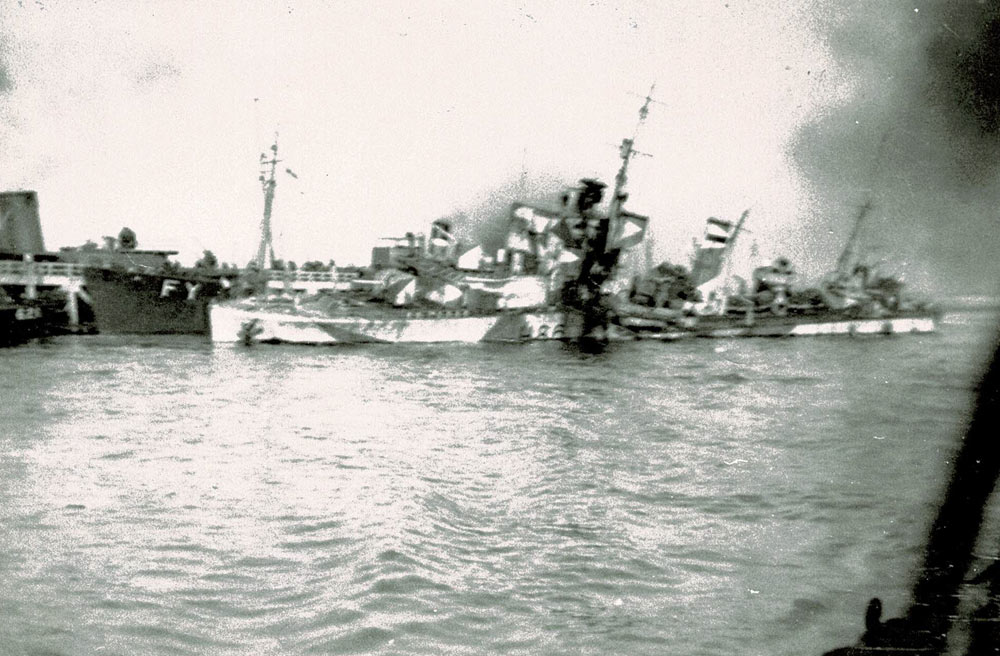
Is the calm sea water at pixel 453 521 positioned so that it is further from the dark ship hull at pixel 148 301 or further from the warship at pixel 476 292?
the dark ship hull at pixel 148 301

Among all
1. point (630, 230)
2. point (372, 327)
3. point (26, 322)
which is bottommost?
point (372, 327)

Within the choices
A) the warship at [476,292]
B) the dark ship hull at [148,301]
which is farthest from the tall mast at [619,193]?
the dark ship hull at [148,301]

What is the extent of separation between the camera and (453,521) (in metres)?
12.3

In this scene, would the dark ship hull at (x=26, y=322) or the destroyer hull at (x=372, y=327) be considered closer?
the dark ship hull at (x=26, y=322)

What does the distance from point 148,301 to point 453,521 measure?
48966 mm

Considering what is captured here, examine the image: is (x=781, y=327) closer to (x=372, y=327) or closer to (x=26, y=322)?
(x=372, y=327)

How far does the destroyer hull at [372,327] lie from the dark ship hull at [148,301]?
28.8 feet

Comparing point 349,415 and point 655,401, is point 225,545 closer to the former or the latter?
point 349,415

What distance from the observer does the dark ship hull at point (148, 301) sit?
54688 millimetres

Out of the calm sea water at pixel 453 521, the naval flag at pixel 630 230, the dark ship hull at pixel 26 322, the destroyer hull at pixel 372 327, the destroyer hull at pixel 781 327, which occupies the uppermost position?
the naval flag at pixel 630 230

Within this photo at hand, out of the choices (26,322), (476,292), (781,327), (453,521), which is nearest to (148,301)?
(26,322)

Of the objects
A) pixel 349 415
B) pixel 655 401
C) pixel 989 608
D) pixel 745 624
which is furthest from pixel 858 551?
pixel 655 401

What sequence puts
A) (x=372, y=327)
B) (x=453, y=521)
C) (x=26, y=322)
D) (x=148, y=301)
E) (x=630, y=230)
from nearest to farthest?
1. (x=453, y=521)
2. (x=26, y=322)
3. (x=372, y=327)
4. (x=148, y=301)
5. (x=630, y=230)

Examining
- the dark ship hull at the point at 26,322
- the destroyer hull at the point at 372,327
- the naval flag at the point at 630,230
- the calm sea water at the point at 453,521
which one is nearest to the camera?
the calm sea water at the point at 453,521
